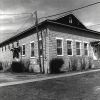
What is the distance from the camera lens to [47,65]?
17.8 meters

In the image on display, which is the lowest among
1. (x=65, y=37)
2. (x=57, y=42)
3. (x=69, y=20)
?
(x=57, y=42)

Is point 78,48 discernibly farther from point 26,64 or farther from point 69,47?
point 26,64

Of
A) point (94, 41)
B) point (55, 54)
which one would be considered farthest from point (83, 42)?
point (55, 54)

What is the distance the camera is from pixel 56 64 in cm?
1720

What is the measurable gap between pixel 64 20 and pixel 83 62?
5.60m

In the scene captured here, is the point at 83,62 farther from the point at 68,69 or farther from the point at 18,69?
the point at 18,69

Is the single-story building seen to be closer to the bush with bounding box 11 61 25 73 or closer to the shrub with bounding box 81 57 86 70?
the shrub with bounding box 81 57 86 70

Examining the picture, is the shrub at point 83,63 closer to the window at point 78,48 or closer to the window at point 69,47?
the window at point 78,48

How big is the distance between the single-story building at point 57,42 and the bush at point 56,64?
1.51 ft

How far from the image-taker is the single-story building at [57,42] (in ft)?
58.9

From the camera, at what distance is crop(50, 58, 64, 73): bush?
17172 millimetres

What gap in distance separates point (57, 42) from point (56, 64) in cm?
269

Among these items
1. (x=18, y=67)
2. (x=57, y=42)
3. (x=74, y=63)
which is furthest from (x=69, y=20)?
(x=18, y=67)

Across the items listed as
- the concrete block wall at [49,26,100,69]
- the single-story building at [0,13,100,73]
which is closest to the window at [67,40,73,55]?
the single-story building at [0,13,100,73]
